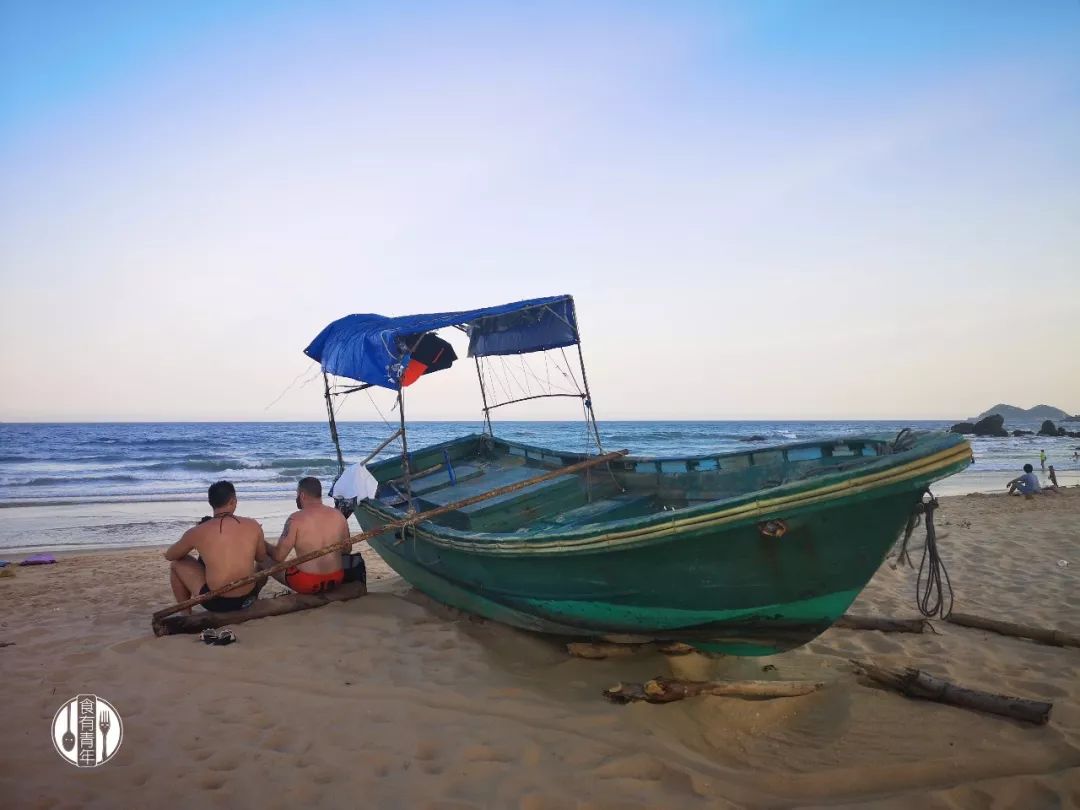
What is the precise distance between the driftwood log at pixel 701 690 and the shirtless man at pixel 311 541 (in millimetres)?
3242

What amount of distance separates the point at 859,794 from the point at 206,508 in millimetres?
16404

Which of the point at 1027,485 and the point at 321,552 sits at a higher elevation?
the point at 321,552

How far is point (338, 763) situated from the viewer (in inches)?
131

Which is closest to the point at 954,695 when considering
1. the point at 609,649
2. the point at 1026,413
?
the point at 609,649

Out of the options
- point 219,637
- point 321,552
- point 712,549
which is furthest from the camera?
point 321,552

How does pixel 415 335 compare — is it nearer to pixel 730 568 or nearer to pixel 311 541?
pixel 311 541

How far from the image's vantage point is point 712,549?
388 centimetres

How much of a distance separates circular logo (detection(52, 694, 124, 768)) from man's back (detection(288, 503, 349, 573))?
2.09m

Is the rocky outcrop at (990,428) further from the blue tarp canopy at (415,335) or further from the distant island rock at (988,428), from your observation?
the blue tarp canopy at (415,335)

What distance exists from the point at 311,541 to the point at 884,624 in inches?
205

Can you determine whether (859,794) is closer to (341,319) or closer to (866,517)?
(866,517)

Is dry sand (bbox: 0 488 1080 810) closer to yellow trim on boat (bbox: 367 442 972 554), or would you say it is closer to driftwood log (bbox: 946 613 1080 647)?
driftwood log (bbox: 946 613 1080 647)

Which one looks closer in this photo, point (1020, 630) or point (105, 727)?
point (105, 727)

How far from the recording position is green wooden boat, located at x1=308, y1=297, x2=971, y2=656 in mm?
3543
